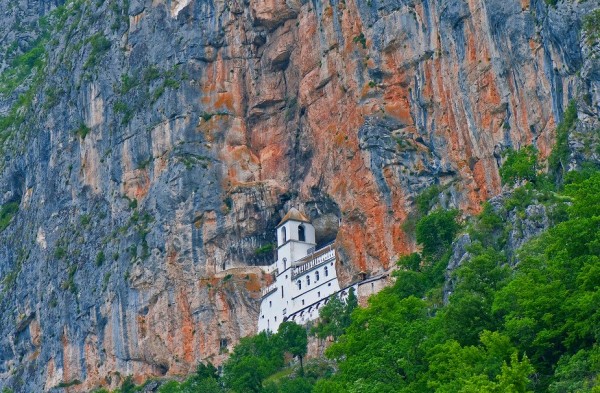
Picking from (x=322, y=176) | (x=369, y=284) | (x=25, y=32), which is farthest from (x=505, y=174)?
(x=25, y=32)

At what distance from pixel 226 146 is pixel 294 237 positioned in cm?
979

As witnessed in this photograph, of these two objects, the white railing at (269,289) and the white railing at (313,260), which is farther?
the white railing at (269,289)

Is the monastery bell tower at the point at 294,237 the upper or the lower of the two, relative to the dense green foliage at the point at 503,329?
upper

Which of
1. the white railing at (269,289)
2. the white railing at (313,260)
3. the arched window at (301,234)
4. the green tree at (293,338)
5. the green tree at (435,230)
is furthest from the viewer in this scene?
the arched window at (301,234)

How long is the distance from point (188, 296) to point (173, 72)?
1893 cm

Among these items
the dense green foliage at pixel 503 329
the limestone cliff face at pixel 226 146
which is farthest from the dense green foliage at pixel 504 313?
the limestone cliff face at pixel 226 146

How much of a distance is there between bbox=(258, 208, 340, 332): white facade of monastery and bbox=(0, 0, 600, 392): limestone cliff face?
5.10 ft

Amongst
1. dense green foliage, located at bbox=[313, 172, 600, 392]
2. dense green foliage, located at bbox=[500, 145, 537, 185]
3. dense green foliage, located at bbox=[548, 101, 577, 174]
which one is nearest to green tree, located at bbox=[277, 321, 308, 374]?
dense green foliage, located at bbox=[500, 145, 537, 185]

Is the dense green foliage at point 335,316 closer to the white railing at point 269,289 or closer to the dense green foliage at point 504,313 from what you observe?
the dense green foliage at point 504,313

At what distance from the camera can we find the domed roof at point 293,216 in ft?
338

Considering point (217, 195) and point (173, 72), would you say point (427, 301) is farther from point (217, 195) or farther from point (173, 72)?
point (173, 72)

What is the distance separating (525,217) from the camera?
74438 mm

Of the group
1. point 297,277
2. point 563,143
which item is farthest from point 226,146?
point 563,143

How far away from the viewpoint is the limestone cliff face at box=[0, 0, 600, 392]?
3511 inches
